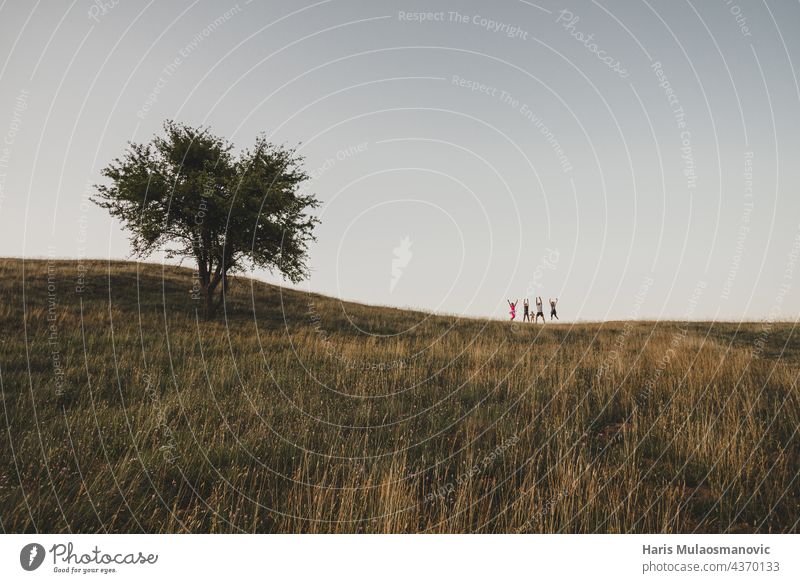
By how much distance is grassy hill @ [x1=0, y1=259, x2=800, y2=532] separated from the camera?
3785mm

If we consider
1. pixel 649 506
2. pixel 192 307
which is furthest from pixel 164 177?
pixel 649 506

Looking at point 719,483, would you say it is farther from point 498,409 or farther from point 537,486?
point 498,409

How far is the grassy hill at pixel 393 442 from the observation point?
149 inches

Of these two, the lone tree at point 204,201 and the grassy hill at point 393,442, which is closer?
the grassy hill at point 393,442
